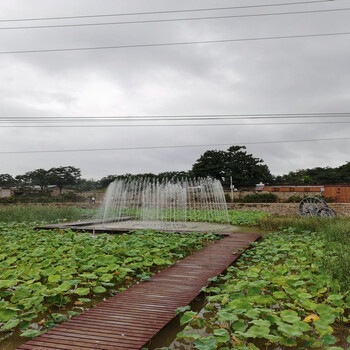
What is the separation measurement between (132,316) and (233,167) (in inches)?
1315

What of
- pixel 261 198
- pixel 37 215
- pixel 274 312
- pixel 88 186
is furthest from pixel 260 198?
pixel 274 312

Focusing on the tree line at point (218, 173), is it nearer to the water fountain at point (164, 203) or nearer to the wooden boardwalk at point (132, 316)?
the water fountain at point (164, 203)

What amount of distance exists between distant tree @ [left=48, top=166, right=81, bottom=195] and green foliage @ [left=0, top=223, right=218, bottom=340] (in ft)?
93.6

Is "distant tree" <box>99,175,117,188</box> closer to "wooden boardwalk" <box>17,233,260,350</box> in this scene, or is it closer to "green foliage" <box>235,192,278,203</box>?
"green foliage" <box>235,192,278,203</box>

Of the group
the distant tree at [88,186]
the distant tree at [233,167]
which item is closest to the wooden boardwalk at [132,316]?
the distant tree at [88,186]

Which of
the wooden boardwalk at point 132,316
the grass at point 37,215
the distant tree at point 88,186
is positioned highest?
the distant tree at point 88,186

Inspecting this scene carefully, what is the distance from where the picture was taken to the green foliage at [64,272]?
3.15 metres

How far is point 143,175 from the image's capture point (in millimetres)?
38875

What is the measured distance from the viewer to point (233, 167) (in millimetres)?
35719

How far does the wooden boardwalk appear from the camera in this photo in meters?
2.53

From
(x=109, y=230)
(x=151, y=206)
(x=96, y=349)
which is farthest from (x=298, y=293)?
(x=151, y=206)

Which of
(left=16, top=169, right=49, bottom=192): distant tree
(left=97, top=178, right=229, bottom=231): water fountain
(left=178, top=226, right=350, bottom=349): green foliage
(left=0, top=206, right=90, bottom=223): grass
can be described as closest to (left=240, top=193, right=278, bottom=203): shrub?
(left=97, top=178, right=229, bottom=231): water fountain

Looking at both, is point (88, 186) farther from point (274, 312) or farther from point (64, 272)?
point (274, 312)

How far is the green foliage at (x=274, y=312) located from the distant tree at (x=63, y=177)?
32.9 m
